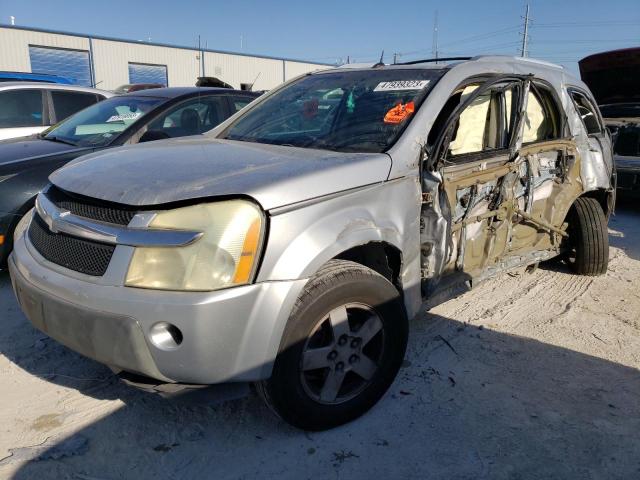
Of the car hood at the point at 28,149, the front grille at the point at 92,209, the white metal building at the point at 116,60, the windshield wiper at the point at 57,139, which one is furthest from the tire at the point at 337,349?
the white metal building at the point at 116,60

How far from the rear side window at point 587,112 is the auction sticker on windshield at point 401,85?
1.83 metres

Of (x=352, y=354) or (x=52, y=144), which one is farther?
(x=52, y=144)

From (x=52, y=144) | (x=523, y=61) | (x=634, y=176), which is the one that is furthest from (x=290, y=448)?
(x=634, y=176)

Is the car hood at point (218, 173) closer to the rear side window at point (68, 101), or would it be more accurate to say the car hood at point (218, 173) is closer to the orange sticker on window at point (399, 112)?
the orange sticker on window at point (399, 112)

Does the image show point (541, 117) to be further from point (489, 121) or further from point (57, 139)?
point (57, 139)

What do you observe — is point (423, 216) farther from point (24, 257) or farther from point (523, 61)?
point (24, 257)

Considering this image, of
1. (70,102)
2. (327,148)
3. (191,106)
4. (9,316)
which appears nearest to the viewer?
(327,148)

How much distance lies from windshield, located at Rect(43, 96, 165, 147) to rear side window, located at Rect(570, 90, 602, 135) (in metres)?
3.82

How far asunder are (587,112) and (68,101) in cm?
614

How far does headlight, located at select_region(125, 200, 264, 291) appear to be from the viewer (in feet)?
6.55

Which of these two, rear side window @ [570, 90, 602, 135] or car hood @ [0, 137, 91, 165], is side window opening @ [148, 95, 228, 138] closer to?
car hood @ [0, 137, 91, 165]

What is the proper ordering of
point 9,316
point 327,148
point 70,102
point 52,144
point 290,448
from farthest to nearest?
point 70,102
point 52,144
point 9,316
point 327,148
point 290,448

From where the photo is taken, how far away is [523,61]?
374cm

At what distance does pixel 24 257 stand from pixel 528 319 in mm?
3267
